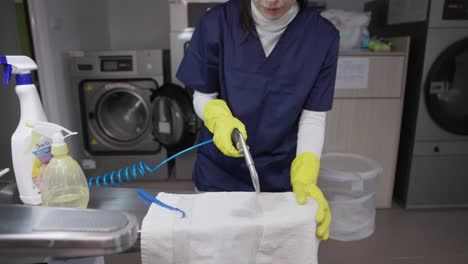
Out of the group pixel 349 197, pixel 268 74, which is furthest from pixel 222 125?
pixel 349 197

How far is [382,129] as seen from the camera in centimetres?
178

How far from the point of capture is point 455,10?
63.8 inches

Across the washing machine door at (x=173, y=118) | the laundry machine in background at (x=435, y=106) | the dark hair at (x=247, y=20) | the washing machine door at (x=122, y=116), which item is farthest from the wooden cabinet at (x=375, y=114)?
the washing machine door at (x=122, y=116)

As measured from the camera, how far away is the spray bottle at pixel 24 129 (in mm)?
617

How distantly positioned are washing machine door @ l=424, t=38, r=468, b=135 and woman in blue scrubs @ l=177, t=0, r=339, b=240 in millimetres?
1160

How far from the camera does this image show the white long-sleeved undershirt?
2.78 feet

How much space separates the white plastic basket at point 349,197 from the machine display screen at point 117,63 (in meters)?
1.31

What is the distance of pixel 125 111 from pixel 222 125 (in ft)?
5.46

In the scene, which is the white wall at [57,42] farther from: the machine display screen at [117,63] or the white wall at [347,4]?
the white wall at [347,4]

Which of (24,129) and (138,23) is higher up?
(138,23)

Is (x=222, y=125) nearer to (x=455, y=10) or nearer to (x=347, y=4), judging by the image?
(x=455, y=10)

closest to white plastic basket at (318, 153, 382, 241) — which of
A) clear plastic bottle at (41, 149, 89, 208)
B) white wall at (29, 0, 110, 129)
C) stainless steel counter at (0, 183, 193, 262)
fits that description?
stainless steel counter at (0, 183, 193, 262)

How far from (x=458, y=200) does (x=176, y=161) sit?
1769 millimetres

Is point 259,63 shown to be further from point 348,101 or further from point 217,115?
point 348,101
